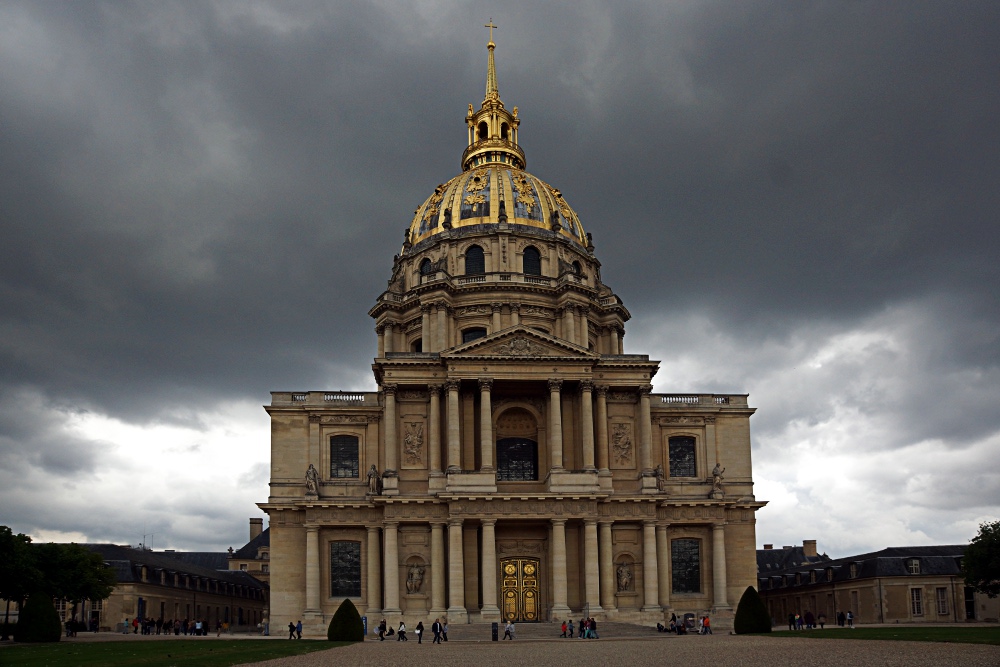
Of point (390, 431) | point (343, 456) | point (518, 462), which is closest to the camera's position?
point (390, 431)

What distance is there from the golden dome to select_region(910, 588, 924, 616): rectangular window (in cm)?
3518

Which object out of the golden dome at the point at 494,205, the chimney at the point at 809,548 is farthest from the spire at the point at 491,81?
the chimney at the point at 809,548

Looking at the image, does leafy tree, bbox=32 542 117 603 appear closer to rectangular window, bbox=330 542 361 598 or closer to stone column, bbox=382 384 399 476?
rectangular window, bbox=330 542 361 598

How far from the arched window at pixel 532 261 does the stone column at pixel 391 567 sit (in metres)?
25.2

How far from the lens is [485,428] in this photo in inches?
2373

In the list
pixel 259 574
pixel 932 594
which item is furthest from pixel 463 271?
pixel 259 574

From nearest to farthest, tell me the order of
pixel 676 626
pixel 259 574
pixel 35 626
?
pixel 35 626
pixel 676 626
pixel 259 574

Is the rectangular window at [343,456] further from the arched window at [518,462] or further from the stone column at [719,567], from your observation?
the stone column at [719,567]

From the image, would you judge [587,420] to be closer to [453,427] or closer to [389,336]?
[453,427]

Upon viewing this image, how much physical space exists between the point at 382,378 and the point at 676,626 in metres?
23.2

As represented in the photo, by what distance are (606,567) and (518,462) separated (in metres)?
9.09

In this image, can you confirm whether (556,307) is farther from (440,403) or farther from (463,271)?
(440,403)

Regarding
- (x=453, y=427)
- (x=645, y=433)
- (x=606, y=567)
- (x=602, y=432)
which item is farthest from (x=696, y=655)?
(x=645, y=433)

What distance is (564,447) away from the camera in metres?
63.2
